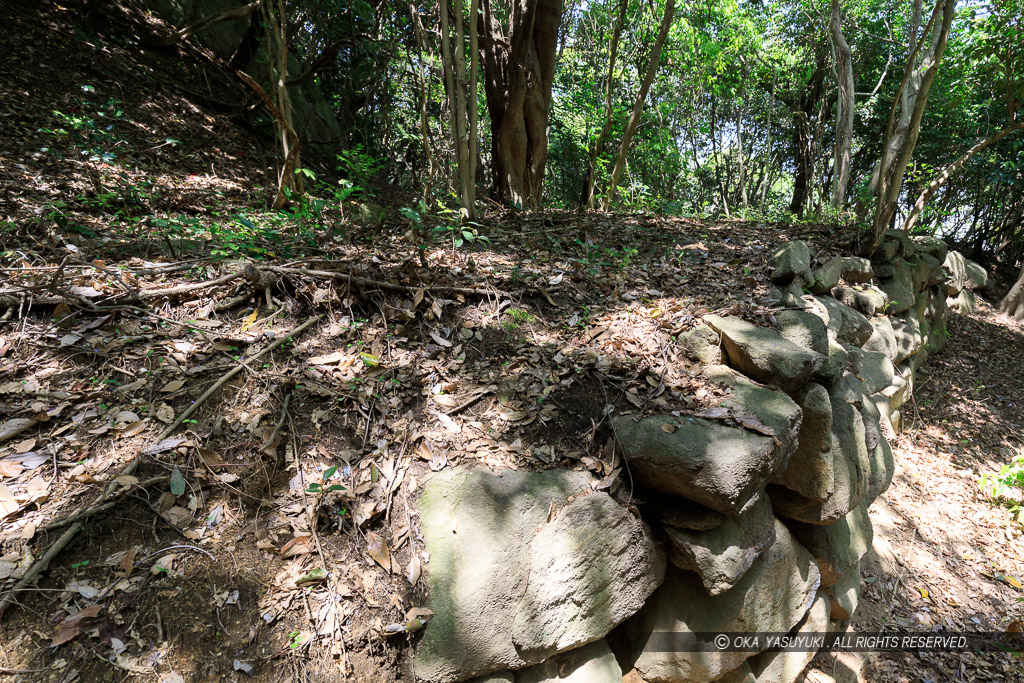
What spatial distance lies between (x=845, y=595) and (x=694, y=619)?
1807 mm

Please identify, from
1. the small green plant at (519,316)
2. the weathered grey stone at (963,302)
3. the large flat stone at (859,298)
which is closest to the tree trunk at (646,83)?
the large flat stone at (859,298)

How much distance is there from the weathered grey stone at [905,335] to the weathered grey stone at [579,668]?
5386 mm

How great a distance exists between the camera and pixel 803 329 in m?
3.47

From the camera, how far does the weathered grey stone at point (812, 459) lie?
10.00 feet

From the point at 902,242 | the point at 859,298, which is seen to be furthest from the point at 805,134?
the point at 859,298

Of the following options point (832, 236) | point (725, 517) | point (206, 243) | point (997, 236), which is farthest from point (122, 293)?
point (997, 236)

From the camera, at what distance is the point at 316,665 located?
1.80 metres

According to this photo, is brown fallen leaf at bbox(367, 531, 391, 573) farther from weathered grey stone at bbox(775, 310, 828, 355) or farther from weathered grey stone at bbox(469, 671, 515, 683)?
weathered grey stone at bbox(775, 310, 828, 355)

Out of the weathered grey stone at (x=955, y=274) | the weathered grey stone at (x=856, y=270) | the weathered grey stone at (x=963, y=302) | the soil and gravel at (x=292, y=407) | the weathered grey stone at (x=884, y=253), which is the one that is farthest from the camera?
the weathered grey stone at (x=963, y=302)

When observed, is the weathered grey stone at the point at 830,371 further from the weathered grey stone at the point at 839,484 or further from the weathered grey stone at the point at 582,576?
the weathered grey stone at the point at 582,576

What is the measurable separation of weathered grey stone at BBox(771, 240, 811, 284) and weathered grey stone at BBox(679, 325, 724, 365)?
4.56ft

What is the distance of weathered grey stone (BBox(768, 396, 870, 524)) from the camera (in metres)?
3.14

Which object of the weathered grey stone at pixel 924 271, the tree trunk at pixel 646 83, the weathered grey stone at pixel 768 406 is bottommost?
the weathered grey stone at pixel 768 406

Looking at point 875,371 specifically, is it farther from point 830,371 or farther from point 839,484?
point 839,484
